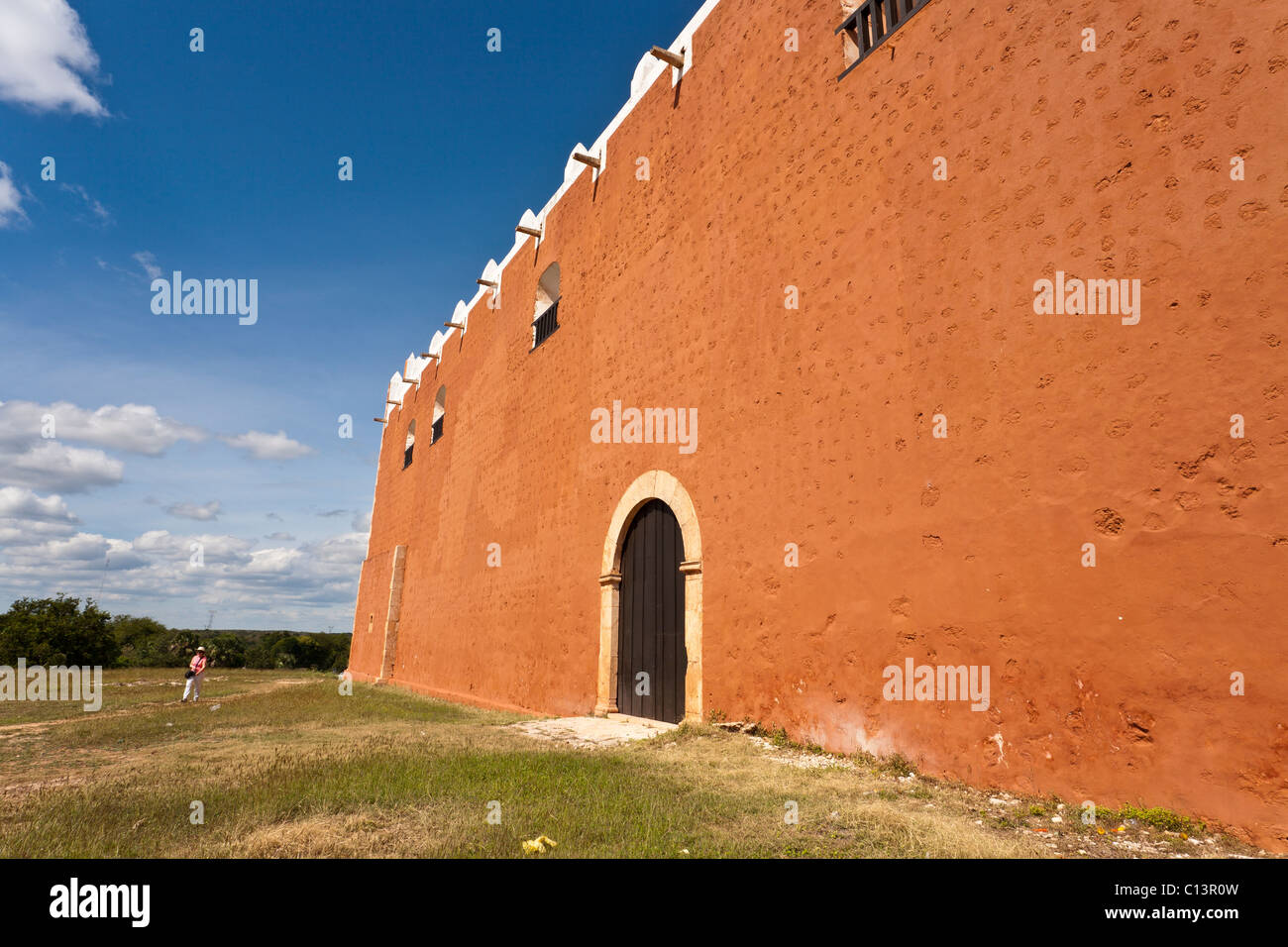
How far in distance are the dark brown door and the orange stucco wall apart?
0.59m

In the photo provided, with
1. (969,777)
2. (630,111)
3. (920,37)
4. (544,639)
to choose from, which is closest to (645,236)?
(630,111)

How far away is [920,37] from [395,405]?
19683mm

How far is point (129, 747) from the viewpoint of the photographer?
19.4ft

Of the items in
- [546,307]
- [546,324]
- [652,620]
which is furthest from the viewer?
[546,307]

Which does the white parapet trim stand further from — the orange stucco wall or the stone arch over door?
the stone arch over door

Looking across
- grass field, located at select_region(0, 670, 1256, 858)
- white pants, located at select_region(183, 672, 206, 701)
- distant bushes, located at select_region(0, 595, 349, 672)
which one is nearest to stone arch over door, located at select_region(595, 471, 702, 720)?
grass field, located at select_region(0, 670, 1256, 858)

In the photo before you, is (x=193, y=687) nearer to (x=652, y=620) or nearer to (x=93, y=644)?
(x=652, y=620)

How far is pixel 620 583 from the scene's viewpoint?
838cm

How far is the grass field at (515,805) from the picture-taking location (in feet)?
8.85

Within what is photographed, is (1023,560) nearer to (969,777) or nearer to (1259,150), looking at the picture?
(969,777)

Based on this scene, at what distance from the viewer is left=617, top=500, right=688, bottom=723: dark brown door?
7285 millimetres

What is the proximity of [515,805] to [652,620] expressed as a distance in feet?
14.6

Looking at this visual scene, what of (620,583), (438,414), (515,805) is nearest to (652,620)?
(620,583)

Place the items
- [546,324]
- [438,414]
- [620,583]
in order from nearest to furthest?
[620,583] → [546,324] → [438,414]
